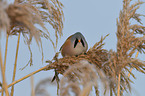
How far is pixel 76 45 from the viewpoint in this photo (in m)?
4.59

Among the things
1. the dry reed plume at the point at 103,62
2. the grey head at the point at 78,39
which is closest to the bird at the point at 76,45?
the grey head at the point at 78,39

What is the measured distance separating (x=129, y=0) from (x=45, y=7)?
1836 millimetres

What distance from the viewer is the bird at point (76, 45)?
4.52 metres

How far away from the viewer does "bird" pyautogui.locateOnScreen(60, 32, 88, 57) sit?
14.8ft

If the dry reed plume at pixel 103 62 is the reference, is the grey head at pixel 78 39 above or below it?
above

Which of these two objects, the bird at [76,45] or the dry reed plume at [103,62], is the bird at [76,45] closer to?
the bird at [76,45]

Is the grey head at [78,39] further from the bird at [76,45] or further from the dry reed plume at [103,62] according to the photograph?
the dry reed plume at [103,62]

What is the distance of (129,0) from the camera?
7.82ft

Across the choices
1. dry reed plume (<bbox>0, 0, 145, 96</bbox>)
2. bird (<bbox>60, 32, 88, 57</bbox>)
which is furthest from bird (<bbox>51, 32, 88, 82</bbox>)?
dry reed plume (<bbox>0, 0, 145, 96</bbox>)

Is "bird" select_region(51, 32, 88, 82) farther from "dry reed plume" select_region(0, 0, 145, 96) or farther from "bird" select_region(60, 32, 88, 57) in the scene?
"dry reed plume" select_region(0, 0, 145, 96)

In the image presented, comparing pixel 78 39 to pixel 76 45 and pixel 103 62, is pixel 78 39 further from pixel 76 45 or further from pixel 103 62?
pixel 103 62

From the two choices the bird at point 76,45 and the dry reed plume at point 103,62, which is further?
the bird at point 76,45

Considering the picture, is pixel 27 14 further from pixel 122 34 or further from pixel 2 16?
pixel 122 34

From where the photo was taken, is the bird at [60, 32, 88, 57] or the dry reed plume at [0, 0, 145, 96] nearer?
the dry reed plume at [0, 0, 145, 96]
